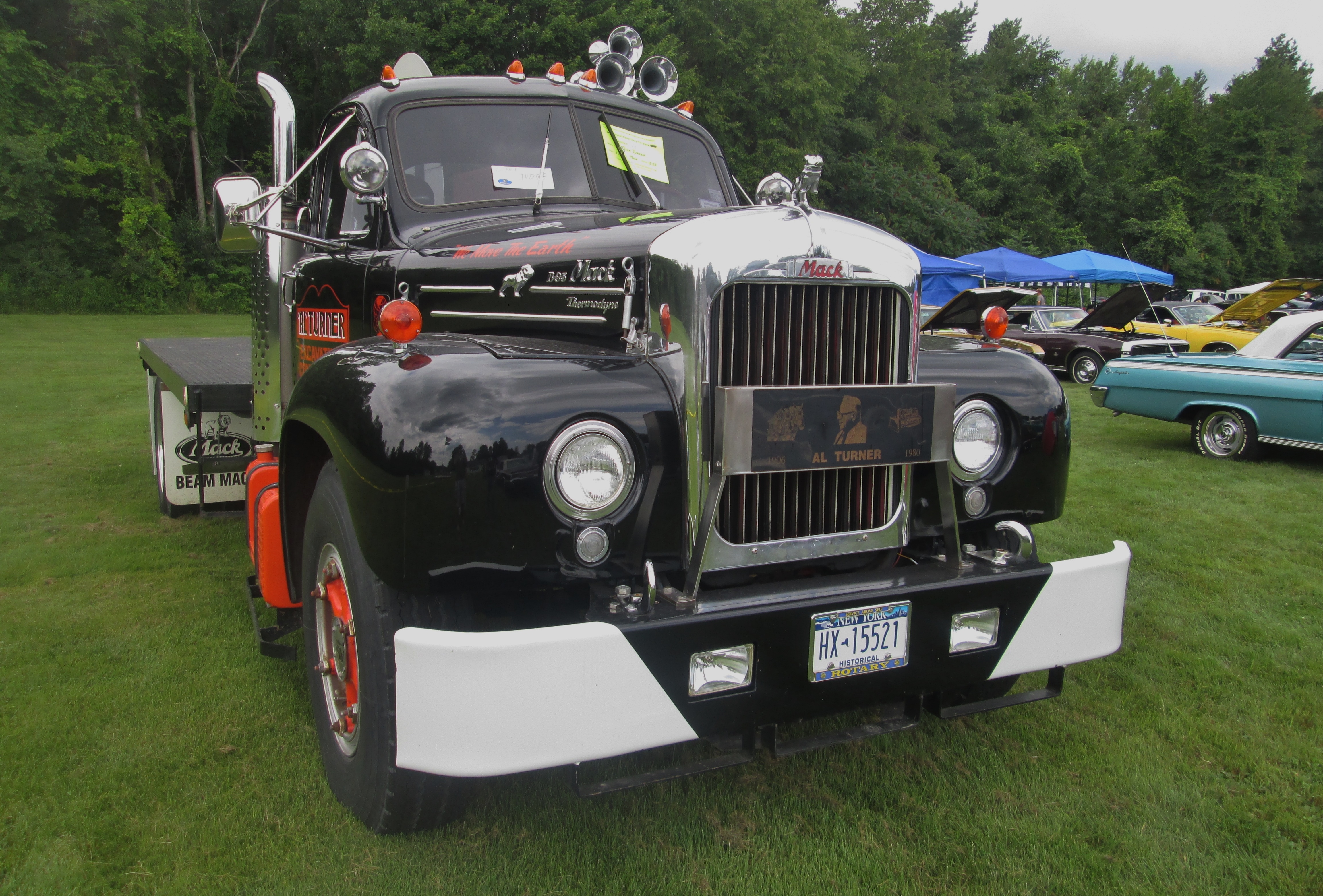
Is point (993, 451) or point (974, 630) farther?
point (993, 451)

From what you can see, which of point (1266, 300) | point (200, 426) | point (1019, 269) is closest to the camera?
point (200, 426)

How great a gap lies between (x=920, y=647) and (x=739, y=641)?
56cm

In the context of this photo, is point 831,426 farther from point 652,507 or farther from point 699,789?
point 699,789

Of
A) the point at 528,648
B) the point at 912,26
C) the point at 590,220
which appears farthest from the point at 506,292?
the point at 912,26

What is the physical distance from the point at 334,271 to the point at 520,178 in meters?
0.85

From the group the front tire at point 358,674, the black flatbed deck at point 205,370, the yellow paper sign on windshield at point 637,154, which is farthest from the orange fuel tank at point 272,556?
the yellow paper sign on windshield at point 637,154

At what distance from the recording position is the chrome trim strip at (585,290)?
2.60 m

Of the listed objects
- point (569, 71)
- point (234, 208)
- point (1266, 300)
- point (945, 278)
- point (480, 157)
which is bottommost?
point (1266, 300)

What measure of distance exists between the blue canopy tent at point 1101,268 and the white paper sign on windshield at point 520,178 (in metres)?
18.5

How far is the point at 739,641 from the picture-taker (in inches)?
Answer: 85.0

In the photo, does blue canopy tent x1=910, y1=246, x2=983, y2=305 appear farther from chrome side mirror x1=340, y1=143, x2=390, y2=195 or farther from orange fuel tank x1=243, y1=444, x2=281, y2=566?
chrome side mirror x1=340, y1=143, x2=390, y2=195

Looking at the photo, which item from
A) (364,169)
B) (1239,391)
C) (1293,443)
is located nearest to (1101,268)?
(1239,391)

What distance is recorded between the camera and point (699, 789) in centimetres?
274

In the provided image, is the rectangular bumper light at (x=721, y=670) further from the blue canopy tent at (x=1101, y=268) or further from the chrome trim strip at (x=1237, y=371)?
the blue canopy tent at (x=1101, y=268)
